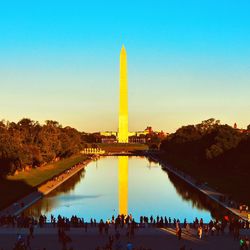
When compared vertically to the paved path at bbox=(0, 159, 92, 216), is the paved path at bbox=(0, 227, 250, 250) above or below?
below

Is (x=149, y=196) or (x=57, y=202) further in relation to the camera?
(x=149, y=196)

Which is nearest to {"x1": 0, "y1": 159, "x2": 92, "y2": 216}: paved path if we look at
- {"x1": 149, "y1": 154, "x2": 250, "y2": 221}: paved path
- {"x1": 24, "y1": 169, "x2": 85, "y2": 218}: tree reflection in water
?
{"x1": 24, "y1": 169, "x2": 85, "y2": 218}: tree reflection in water

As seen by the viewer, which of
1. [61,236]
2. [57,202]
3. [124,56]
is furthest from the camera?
[124,56]

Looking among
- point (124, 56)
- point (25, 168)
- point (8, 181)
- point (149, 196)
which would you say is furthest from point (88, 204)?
point (124, 56)

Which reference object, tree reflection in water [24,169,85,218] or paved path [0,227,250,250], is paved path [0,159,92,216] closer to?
tree reflection in water [24,169,85,218]

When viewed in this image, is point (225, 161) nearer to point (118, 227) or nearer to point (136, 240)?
point (118, 227)

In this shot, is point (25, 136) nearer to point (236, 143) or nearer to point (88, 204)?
point (236, 143)

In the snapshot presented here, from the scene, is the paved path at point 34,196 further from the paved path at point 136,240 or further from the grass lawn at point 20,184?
the paved path at point 136,240
